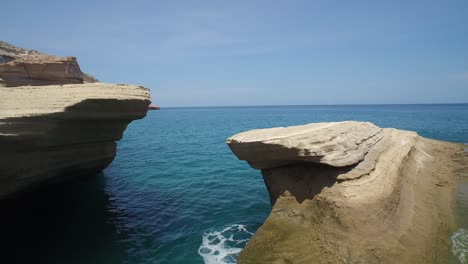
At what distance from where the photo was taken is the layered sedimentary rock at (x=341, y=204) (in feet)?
20.7

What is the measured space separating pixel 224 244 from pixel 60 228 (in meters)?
6.27

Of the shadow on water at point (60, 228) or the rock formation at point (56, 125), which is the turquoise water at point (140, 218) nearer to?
the shadow on water at point (60, 228)

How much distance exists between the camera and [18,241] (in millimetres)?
8977

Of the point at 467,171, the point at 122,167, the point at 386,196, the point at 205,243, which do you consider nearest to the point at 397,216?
the point at 386,196

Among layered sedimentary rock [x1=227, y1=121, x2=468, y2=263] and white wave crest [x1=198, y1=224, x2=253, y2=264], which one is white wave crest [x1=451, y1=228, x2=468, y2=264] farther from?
white wave crest [x1=198, y1=224, x2=253, y2=264]

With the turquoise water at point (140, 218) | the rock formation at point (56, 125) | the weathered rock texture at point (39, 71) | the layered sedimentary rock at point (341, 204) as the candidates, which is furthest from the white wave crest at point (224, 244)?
the weathered rock texture at point (39, 71)

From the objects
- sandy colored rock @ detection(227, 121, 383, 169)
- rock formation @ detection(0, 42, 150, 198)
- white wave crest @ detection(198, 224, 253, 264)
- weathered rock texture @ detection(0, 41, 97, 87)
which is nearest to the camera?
sandy colored rock @ detection(227, 121, 383, 169)

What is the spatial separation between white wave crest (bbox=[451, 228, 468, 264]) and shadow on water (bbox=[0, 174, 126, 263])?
28.9 feet

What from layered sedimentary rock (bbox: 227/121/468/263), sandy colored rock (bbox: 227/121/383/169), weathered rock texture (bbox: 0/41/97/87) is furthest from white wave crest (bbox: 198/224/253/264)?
weathered rock texture (bbox: 0/41/97/87)

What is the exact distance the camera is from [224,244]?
8492 mm

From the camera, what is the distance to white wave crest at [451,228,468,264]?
6.30 m

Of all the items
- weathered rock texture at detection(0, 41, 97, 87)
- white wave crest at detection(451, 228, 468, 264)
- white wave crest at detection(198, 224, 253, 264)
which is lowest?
white wave crest at detection(198, 224, 253, 264)

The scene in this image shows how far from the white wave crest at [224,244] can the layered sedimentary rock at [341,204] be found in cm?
97

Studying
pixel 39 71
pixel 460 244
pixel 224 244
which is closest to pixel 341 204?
pixel 460 244
